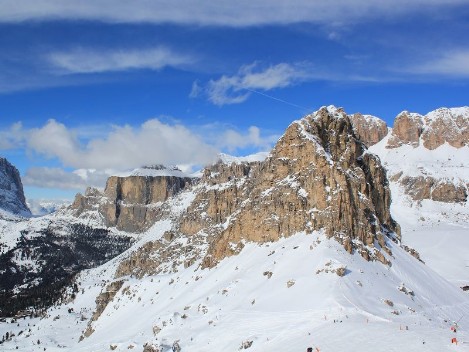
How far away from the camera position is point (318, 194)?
74875mm

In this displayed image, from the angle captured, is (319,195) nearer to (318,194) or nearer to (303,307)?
Result: (318,194)

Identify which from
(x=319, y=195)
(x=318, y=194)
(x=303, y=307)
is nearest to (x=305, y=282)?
(x=303, y=307)

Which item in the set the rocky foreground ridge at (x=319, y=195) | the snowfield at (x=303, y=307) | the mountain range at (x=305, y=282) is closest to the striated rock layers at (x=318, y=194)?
the rocky foreground ridge at (x=319, y=195)

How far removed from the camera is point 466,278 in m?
136

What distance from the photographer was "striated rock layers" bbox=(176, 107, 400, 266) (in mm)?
71188

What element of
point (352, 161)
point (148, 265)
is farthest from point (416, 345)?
point (148, 265)

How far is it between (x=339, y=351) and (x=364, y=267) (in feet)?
86.4

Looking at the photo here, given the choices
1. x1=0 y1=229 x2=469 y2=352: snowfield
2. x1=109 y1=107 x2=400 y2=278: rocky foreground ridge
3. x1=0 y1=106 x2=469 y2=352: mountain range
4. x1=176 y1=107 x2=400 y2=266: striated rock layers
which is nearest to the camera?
x1=0 y1=229 x2=469 y2=352: snowfield

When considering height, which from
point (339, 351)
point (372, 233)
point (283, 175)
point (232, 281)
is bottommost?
point (339, 351)

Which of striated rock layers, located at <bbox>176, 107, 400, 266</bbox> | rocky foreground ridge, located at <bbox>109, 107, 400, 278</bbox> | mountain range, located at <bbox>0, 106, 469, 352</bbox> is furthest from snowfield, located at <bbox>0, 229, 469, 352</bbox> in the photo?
striated rock layers, located at <bbox>176, 107, 400, 266</bbox>

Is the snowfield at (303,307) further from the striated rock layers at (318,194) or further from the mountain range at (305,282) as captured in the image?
the striated rock layers at (318,194)

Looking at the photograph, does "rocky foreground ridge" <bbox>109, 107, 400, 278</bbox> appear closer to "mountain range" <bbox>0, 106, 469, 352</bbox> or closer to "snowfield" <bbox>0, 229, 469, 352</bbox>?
"mountain range" <bbox>0, 106, 469, 352</bbox>

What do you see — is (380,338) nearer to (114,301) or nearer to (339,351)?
(339,351)

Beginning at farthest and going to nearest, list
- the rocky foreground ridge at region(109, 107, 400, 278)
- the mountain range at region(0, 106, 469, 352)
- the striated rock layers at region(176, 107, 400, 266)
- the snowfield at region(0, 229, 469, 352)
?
the striated rock layers at region(176, 107, 400, 266) → the rocky foreground ridge at region(109, 107, 400, 278) → the mountain range at region(0, 106, 469, 352) → the snowfield at region(0, 229, 469, 352)
